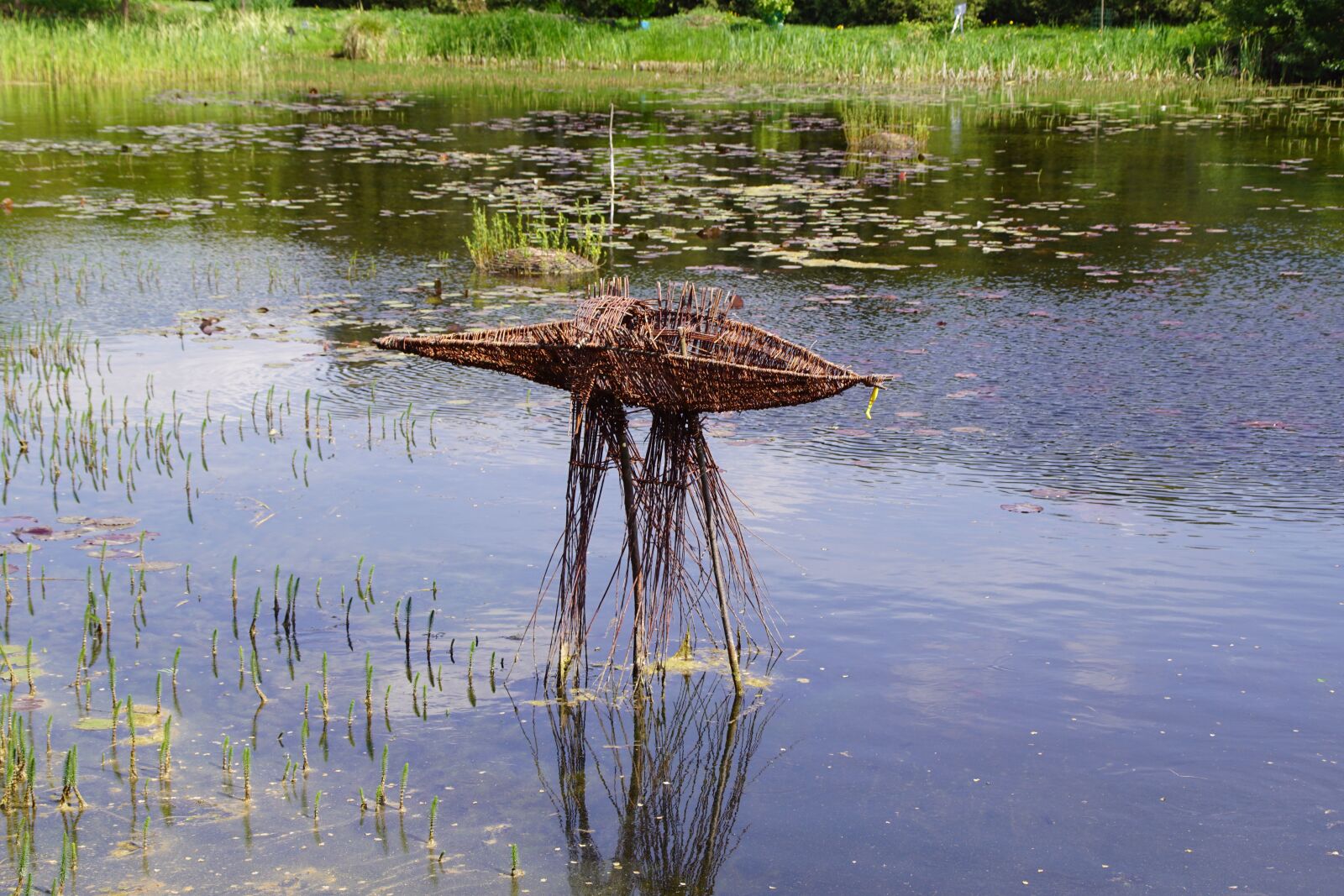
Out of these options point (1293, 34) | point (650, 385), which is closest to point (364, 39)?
point (1293, 34)

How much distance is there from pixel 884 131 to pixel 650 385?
17.4m

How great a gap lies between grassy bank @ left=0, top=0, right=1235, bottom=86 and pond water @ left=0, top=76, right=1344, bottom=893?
67.7 ft

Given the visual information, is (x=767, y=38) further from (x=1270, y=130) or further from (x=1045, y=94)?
(x=1270, y=130)

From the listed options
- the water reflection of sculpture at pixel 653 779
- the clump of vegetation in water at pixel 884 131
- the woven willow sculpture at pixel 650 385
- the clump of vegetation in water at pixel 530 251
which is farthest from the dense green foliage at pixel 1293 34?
the water reflection of sculpture at pixel 653 779

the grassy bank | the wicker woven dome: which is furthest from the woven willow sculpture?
the grassy bank

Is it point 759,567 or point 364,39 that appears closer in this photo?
point 759,567

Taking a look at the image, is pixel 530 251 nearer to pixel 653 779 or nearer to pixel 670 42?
pixel 653 779

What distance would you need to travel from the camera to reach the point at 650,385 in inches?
173

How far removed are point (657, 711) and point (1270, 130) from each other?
21264mm

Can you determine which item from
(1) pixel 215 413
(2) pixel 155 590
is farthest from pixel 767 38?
(2) pixel 155 590

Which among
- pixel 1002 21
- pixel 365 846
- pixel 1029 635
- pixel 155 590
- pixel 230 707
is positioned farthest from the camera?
pixel 1002 21

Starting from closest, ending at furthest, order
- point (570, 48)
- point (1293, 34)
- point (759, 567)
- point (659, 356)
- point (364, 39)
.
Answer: point (659, 356) → point (759, 567) → point (1293, 34) → point (570, 48) → point (364, 39)

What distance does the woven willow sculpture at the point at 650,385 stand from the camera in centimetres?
434

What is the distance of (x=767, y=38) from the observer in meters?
37.2
